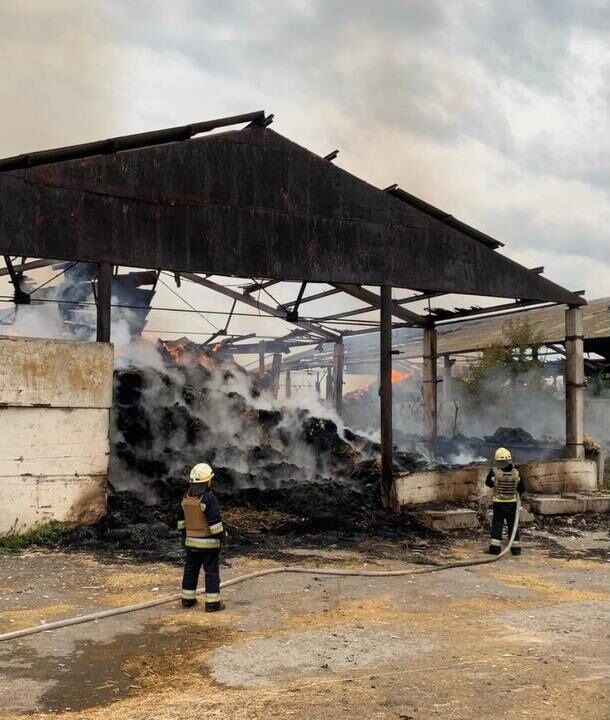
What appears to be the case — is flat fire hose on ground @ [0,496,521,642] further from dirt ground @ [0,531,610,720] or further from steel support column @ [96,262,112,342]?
steel support column @ [96,262,112,342]

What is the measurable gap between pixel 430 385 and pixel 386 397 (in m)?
5.89

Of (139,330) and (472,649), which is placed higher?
(139,330)

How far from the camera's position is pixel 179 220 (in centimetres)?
1214

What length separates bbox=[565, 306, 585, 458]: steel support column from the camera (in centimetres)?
1625

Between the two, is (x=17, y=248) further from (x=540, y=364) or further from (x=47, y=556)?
(x=540, y=364)

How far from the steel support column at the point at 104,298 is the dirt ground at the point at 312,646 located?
3.65 m

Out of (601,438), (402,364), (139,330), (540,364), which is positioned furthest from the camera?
(402,364)

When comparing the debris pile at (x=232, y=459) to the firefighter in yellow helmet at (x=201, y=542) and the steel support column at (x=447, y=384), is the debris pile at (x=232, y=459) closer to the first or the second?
the firefighter in yellow helmet at (x=201, y=542)

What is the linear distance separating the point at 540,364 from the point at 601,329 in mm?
2483

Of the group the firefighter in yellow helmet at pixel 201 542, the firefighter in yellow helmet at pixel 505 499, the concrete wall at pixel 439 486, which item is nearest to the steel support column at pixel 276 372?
the concrete wall at pixel 439 486

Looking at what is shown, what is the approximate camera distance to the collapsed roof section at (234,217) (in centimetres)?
1123

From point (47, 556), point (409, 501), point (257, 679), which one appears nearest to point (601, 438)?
point (409, 501)

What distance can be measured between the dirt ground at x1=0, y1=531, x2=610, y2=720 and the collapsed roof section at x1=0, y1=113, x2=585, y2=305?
5.14 m

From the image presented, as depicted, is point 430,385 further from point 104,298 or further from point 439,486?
point 104,298
